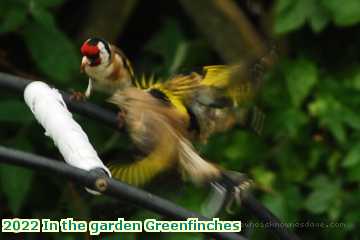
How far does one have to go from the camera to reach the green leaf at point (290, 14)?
1.79 metres

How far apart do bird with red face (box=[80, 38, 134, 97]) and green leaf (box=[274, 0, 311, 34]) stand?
2.26 feet

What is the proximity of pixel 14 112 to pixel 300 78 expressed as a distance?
0.54 m

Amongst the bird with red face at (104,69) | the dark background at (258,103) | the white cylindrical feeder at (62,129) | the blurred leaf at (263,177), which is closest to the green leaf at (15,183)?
the dark background at (258,103)

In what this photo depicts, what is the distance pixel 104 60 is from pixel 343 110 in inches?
32.0

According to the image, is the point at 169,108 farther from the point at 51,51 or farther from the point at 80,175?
the point at 51,51

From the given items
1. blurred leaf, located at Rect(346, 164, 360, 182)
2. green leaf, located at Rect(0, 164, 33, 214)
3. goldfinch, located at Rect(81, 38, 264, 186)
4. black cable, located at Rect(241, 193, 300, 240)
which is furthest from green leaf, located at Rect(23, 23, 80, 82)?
black cable, located at Rect(241, 193, 300, 240)

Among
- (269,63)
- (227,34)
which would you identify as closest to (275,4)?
(227,34)

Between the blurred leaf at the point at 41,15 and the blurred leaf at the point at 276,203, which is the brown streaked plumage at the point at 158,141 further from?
the blurred leaf at the point at 276,203

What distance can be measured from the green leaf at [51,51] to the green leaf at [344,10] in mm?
477

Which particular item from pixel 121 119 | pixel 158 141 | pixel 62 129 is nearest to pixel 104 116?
pixel 121 119

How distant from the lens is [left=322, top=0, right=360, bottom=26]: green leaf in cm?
174

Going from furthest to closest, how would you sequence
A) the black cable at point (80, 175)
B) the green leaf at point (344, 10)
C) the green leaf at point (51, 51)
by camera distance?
the green leaf at point (51, 51), the green leaf at point (344, 10), the black cable at point (80, 175)

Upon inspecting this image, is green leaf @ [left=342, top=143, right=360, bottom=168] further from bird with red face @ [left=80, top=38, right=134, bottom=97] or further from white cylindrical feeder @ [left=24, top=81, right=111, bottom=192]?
white cylindrical feeder @ [left=24, top=81, right=111, bottom=192]

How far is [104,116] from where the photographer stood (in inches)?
45.3
